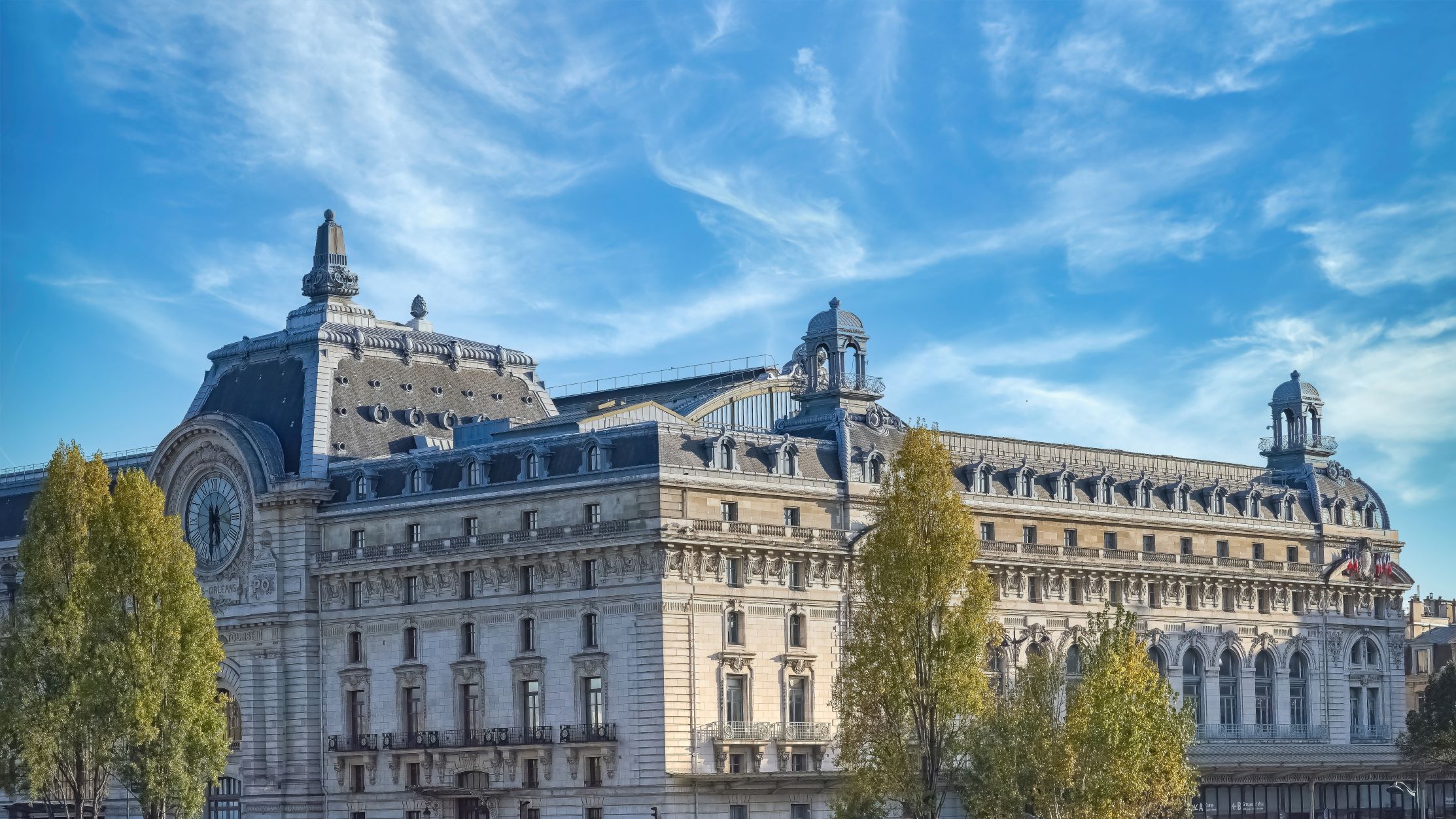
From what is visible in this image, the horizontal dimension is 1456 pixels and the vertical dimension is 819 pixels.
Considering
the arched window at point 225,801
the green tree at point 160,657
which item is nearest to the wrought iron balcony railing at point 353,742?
the arched window at point 225,801

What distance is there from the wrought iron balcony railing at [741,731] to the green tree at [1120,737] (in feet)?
61.3

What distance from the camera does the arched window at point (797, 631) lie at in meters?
138

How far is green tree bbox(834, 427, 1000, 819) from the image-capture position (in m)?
116

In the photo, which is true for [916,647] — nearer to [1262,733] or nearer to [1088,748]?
[1088,748]

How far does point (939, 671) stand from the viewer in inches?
4542

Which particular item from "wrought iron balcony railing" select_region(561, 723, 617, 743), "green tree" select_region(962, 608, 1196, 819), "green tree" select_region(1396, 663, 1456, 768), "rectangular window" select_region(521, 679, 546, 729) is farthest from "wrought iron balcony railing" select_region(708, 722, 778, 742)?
"green tree" select_region(1396, 663, 1456, 768)

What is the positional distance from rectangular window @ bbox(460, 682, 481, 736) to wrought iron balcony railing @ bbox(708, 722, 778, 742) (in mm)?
12989

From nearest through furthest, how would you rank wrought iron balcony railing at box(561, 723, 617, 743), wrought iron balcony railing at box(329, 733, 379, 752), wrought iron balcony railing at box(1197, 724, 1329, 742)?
wrought iron balcony railing at box(561, 723, 617, 743) < wrought iron balcony railing at box(329, 733, 379, 752) < wrought iron balcony railing at box(1197, 724, 1329, 742)

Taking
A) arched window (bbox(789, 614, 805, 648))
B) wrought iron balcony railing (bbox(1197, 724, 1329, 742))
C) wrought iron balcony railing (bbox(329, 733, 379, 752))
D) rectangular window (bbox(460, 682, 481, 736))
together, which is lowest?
wrought iron balcony railing (bbox(1197, 724, 1329, 742))

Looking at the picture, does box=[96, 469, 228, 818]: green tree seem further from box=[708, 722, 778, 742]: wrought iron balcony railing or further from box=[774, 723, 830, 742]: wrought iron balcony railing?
box=[774, 723, 830, 742]: wrought iron balcony railing

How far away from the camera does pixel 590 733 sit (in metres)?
133

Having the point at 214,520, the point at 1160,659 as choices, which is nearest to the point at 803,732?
the point at 1160,659

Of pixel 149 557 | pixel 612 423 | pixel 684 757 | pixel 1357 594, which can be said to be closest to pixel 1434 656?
pixel 1357 594

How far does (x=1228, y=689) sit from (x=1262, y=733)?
11.2 ft
